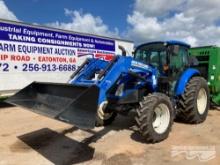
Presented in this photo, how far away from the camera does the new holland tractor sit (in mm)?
4844

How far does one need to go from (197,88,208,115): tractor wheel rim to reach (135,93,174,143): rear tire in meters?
1.79

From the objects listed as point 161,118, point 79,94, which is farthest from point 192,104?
point 79,94

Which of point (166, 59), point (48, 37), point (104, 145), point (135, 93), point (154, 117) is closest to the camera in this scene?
point (104, 145)

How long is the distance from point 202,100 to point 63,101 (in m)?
4.12

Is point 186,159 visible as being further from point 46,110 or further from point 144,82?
point 46,110

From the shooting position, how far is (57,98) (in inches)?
234

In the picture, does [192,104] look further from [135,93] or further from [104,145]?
[104,145]

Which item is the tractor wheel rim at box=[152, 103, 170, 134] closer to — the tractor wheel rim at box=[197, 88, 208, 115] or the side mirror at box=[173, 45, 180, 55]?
the side mirror at box=[173, 45, 180, 55]

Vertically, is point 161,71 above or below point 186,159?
above

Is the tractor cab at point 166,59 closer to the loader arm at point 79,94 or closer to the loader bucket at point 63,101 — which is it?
the loader arm at point 79,94

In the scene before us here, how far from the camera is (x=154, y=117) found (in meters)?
6.34

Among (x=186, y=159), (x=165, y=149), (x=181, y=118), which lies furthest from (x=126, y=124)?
(x=186, y=159)

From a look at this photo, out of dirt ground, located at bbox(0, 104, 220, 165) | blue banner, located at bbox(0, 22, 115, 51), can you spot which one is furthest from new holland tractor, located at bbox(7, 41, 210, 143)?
blue banner, located at bbox(0, 22, 115, 51)

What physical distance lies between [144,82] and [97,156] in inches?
82.3
